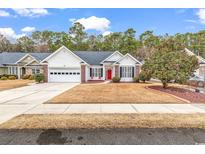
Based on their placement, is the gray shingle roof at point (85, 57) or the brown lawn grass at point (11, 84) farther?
the gray shingle roof at point (85, 57)

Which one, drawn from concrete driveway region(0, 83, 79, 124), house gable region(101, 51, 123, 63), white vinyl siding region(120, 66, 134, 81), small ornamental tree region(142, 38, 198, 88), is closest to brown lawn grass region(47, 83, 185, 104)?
concrete driveway region(0, 83, 79, 124)

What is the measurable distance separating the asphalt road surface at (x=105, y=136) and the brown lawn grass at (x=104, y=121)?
356 mm

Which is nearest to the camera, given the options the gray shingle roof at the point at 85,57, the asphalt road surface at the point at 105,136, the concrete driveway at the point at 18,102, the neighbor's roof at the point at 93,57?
the asphalt road surface at the point at 105,136

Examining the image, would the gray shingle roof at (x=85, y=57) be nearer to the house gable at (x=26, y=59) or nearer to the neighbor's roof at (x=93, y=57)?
the neighbor's roof at (x=93, y=57)

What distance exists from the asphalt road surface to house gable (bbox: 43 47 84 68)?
2302 centimetres

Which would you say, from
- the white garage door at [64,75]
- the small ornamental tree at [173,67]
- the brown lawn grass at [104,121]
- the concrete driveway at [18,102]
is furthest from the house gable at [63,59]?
the brown lawn grass at [104,121]

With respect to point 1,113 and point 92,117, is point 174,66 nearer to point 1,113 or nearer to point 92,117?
point 92,117

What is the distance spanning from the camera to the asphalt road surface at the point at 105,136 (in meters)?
5.19

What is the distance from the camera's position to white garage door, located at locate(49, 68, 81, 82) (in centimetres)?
2855

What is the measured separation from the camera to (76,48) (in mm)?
56062

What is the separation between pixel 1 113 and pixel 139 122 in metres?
5.58

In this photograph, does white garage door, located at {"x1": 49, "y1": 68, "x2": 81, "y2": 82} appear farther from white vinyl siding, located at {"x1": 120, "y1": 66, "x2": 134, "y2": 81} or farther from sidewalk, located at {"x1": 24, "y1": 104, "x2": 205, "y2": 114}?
sidewalk, located at {"x1": 24, "y1": 104, "x2": 205, "y2": 114}
